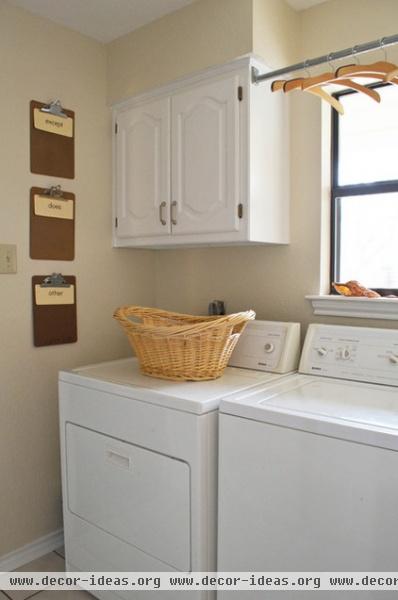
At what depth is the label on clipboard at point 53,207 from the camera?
206 centimetres

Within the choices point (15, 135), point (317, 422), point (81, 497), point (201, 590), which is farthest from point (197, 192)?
point (201, 590)

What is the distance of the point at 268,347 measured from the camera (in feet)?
6.40

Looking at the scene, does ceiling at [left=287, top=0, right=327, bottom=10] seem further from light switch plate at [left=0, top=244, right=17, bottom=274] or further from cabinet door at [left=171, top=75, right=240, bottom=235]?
light switch plate at [left=0, top=244, right=17, bottom=274]

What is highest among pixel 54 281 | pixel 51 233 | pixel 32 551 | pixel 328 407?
pixel 51 233

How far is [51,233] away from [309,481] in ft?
4.87

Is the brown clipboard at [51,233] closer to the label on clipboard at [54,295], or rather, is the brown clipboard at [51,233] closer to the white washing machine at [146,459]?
the label on clipboard at [54,295]

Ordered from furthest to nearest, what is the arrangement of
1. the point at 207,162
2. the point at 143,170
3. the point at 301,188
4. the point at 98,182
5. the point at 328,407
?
the point at 98,182
the point at 143,170
the point at 301,188
the point at 207,162
the point at 328,407

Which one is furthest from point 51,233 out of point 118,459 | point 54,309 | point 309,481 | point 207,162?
point 309,481

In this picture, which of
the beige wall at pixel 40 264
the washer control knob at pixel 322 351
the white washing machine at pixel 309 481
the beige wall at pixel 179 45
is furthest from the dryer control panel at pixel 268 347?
the beige wall at pixel 179 45

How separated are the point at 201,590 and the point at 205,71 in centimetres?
187

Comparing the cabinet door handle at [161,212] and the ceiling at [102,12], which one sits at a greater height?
the ceiling at [102,12]

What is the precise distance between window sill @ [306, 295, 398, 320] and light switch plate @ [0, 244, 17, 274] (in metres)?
1.23

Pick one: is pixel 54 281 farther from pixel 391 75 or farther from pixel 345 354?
pixel 391 75

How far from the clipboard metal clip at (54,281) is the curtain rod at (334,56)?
1.16 m
